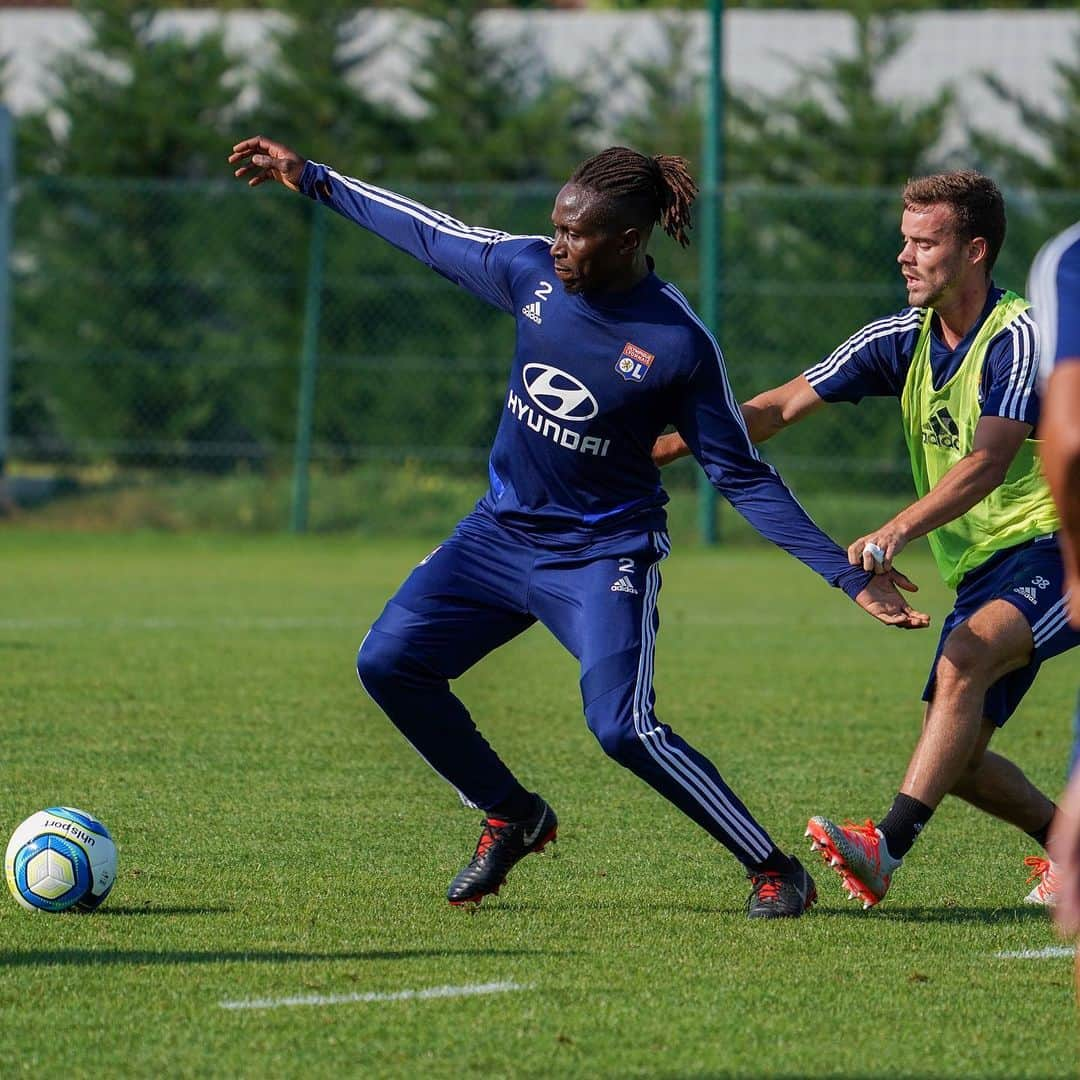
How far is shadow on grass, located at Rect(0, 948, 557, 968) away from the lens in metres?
4.88

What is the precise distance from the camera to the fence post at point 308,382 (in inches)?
758

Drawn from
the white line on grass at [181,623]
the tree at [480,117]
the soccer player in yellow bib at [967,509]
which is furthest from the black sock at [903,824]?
the tree at [480,117]

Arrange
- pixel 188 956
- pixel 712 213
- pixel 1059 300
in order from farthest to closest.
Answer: pixel 712 213 < pixel 188 956 < pixel 1059 300

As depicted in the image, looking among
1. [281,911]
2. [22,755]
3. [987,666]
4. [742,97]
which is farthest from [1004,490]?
[742,97]

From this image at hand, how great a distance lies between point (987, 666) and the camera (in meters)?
5.65

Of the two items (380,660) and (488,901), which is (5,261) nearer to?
(380,660)

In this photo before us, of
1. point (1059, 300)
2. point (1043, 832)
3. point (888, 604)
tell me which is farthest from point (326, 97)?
point (1059, 300)

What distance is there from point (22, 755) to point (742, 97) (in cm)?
1624

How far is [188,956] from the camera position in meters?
4.94

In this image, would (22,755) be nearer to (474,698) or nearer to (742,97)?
(474,698)

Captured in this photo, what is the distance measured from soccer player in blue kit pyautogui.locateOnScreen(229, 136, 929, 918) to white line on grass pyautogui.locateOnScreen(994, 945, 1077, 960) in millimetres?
652

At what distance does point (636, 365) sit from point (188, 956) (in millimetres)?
2009

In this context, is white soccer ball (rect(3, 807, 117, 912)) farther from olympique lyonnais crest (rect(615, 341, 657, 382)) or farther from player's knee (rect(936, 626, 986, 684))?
player's knee (rect(936, 626, 986, 684))

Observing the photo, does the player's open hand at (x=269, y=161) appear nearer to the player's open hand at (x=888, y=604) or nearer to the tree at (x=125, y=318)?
the player's open hand at (x=888, y=604)
